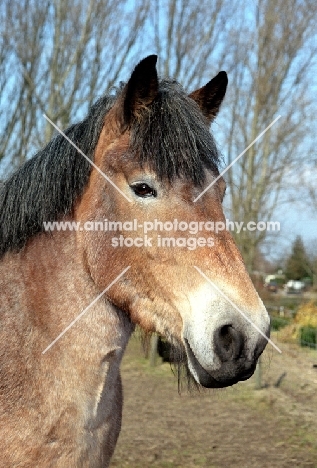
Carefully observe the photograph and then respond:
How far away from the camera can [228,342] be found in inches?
81.4

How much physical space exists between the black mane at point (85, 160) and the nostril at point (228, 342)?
2.34ft

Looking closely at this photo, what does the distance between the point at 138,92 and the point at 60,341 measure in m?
1.28

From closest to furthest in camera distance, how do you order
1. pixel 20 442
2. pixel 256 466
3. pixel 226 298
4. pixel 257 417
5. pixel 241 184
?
pixel 226 298
pixel 20 442
pixel 256 466
pixel 257 417
pixel 241 184

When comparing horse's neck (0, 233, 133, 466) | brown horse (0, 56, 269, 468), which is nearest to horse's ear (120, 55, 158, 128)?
brown horse (0, 56, 269, 468)

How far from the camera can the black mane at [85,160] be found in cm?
237

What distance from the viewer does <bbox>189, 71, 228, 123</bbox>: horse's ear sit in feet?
9.72

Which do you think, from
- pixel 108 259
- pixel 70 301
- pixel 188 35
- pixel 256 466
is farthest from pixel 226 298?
pixel 188 35

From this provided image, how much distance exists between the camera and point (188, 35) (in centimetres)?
1416

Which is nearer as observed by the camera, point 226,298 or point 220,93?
point 226,298

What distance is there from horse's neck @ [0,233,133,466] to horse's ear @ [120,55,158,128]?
2.31 feet

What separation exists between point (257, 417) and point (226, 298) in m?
7.25

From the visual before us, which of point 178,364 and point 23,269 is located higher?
point 23,269

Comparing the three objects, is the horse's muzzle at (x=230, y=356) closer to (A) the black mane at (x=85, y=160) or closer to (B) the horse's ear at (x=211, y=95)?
(A) the black mane at (x=85, y=160)

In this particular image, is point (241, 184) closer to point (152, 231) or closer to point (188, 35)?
point (188, 35)
